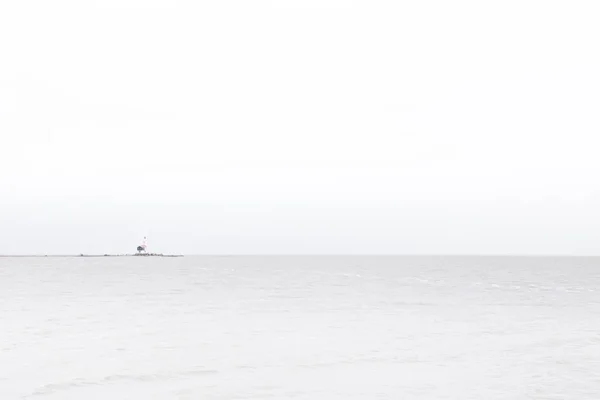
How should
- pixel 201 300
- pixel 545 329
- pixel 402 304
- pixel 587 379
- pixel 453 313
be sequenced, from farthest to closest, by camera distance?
pixel 201 300, pixel 402 304, pixel 453 313, pixel 545 329, pixel 587 379

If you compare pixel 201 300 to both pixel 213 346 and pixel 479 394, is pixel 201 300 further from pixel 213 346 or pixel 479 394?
pixel 479 394

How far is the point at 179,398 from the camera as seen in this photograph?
2289 centimetres

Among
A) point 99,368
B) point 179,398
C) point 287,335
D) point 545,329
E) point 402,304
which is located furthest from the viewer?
point 402,304

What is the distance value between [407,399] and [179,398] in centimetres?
813

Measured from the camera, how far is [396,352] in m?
33.6

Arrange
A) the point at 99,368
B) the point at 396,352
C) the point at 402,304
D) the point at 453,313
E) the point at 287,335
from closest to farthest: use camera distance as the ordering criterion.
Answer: the point at 99,368
the point at 396,352
the point at 287,335
the point at 453,313
the point at 402,304

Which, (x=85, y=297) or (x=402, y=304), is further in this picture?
(x=85, y=297)

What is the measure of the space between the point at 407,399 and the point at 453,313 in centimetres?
3527

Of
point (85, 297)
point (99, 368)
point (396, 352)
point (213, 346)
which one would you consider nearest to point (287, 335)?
point (213, 346)

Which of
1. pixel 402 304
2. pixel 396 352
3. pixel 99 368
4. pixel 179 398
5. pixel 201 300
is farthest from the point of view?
pixel 201 300

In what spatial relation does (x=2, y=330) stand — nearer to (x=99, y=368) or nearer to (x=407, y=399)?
(x=99, y=368)

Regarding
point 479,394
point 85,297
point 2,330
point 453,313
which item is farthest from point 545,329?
point 85,297

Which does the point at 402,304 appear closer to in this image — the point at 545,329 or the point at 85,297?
the point at 545,329

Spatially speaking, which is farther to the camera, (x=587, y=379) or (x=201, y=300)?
(x=201, y=300)
